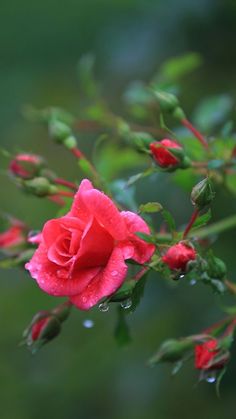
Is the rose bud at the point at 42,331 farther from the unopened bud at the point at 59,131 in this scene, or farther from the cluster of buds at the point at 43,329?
the unopened bud at the point at 59,131

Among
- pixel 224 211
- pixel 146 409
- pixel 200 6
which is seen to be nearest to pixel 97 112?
pixel 224 211

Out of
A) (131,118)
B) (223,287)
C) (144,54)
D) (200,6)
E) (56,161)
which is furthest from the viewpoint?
(56,161)

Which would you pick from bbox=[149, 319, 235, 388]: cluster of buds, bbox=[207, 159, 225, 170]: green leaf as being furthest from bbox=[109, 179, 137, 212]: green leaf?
bbox=[149, 319, 235, 388]: cluster of buds

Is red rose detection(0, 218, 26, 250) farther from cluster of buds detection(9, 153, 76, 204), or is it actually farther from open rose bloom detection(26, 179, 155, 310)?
open rose bloom detection(26, 179, 155, 310)

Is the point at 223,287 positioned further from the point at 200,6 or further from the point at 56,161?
the point at 56,161

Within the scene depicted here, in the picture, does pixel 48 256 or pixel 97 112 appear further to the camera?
pixel 97 112

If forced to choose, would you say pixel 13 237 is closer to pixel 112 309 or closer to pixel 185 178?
pixel 185 178

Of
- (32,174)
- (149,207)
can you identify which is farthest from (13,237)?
(149,207)
